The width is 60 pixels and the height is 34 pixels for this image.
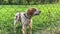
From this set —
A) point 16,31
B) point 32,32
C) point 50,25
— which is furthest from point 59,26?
point 16,31

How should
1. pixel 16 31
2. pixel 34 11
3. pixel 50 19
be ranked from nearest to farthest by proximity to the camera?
pixel 34 11 < pixel 16 31 < pixel 50 19

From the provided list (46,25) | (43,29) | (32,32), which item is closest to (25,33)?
(32,32)

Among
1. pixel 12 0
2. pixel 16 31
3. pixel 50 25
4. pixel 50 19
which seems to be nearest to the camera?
pixel 16 31

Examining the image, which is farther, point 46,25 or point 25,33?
point 46,25

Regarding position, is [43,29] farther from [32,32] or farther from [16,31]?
[16,31]

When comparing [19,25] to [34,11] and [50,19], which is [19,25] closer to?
[34,11]

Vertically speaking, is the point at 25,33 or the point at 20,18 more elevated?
the point at 20,18

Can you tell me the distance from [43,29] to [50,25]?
49 cm

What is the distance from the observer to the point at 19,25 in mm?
6027

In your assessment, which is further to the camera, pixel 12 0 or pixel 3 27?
pixel 12 0

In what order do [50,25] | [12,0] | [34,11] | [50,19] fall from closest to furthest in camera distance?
[34,11], [50,25], [50,19], [12,0]

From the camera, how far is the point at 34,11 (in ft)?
17.5

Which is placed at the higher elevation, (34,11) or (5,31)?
(34,11)

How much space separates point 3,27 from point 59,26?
1.55m
